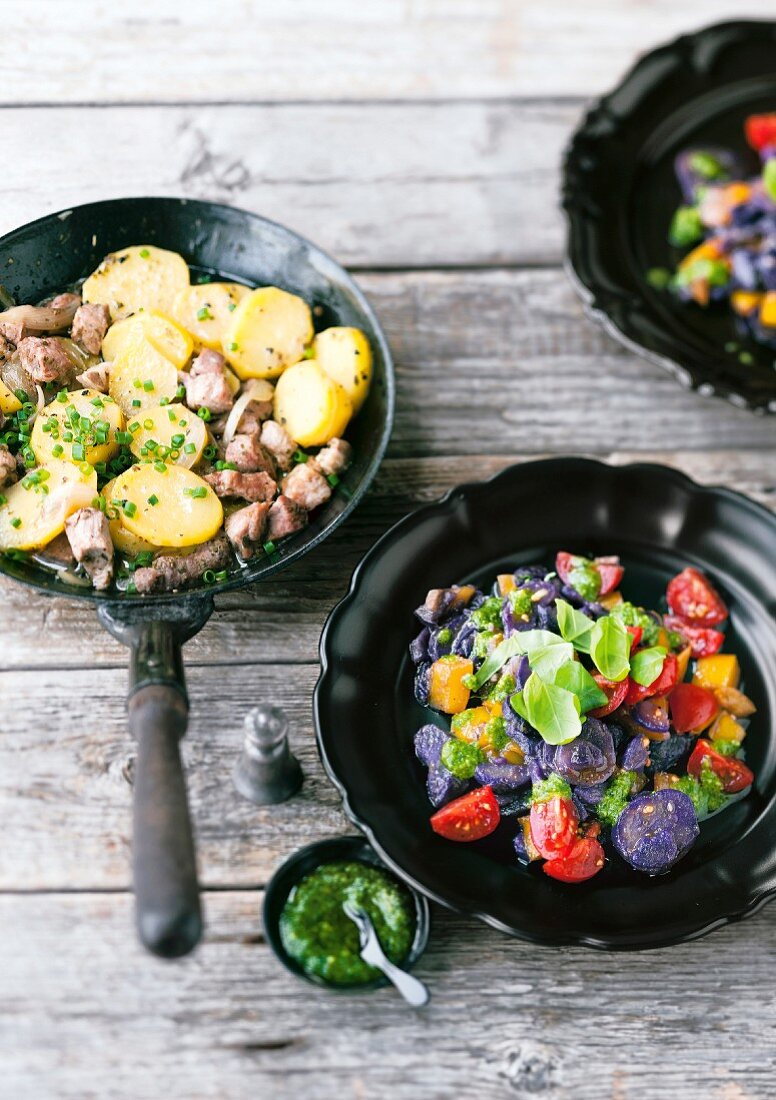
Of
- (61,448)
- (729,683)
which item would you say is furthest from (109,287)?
(729,683)

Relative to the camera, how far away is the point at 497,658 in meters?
1.96

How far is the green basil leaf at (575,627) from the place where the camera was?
77.3 inches

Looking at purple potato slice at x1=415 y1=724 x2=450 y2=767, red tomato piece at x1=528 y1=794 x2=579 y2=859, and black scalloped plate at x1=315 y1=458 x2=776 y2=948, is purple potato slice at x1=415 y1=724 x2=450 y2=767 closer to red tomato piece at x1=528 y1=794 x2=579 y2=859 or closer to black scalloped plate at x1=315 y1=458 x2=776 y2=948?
black scalloped plate at x1=315 y1=458 x2=776 y2=948

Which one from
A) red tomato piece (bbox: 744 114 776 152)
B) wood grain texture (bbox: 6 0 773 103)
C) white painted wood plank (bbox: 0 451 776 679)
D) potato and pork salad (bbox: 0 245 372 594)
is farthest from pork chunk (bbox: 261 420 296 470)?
red tomato piece (bbox: 744 114 776 152)

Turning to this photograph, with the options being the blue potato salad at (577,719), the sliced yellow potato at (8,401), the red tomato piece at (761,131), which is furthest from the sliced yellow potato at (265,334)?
the red tomato piece at (761,131)

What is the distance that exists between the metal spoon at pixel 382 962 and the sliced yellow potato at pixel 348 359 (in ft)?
3.38

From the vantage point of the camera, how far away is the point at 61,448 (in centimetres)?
204

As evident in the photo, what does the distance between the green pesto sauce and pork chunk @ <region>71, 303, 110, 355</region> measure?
1.14 metres

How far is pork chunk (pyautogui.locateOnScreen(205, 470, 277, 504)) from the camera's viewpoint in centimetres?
211

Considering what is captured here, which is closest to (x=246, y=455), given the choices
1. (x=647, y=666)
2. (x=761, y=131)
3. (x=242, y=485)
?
(x=242, y=485)

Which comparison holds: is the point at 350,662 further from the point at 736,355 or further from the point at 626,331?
the point at 736,355

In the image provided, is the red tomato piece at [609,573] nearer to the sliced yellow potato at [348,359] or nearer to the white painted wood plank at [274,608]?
the white painted wood plank at [274,608]

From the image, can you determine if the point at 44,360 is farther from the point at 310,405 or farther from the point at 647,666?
the point at 647,666

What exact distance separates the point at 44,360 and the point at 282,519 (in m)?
0.56
